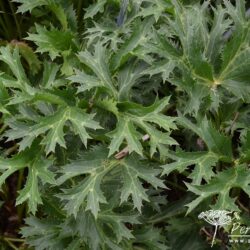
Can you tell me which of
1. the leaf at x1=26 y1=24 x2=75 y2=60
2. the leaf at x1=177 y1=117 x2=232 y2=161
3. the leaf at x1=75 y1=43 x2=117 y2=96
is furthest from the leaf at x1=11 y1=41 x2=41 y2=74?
the leaf at x1=177 y1=117 x2=232 y2=161

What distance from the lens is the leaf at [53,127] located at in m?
1.50

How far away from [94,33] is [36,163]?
0.55 m

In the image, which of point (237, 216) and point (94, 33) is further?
point (94, 33)

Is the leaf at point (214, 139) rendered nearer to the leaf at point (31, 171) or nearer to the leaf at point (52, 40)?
the leaf at point (31, 171)

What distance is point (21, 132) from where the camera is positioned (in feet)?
5.01

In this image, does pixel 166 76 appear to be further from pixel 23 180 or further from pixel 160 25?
pixel 23 180

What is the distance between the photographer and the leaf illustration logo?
5.12ft

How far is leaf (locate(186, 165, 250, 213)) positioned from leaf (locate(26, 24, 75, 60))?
2.24 feet

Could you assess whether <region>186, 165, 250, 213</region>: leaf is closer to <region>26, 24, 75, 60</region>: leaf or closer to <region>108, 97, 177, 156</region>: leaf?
<region>108, 97, 177, 156</region>: leaf

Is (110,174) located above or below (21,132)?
below

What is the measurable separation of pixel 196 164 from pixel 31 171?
0.48m

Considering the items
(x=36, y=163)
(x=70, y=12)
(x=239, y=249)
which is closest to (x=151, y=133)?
(x=36, y=163)

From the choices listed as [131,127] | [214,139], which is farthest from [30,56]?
[214,139]

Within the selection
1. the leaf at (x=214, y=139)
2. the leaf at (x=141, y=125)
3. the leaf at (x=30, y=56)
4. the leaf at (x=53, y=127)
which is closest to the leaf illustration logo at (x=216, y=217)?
the leaf at (x=214, y=139)
